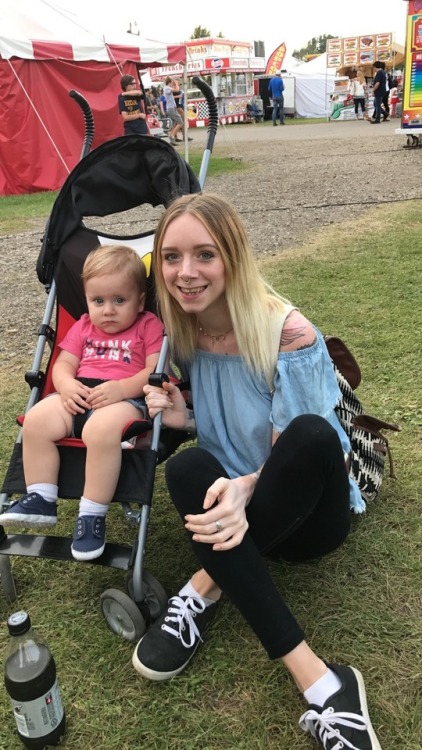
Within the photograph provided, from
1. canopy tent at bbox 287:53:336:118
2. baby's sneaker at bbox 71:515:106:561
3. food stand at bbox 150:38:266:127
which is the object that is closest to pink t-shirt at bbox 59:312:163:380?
baby's sneaker at bbox 71:515:106:561

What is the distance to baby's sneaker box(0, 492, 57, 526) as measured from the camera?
2098mm

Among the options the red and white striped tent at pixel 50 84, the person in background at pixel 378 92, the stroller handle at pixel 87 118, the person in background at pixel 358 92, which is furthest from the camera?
the person in background at pixel 358 92

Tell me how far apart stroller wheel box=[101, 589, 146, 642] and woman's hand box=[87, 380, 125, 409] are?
66cm

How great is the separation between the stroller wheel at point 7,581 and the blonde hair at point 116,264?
1.14 meters

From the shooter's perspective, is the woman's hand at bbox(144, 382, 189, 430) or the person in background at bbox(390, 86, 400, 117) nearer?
the woman's hand at bbox(144, 382, 189, 430)

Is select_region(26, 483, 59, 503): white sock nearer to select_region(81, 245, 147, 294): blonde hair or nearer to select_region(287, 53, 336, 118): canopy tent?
select_region(81, 245, 147, 294): blonde hair

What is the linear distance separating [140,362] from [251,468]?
0.66 meters

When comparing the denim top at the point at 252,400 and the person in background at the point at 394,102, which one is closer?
the denim top at the point at 252,400

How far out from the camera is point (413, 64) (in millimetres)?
12031

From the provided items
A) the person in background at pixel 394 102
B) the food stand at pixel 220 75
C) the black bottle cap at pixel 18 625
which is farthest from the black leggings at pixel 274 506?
the food stand at pixel 220 75

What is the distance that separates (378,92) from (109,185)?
71.8ft

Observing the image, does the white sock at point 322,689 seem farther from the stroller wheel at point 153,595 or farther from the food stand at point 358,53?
A: the food stand at point 358,53

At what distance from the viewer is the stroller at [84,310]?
6.77 feet

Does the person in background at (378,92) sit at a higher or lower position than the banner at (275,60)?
lower
